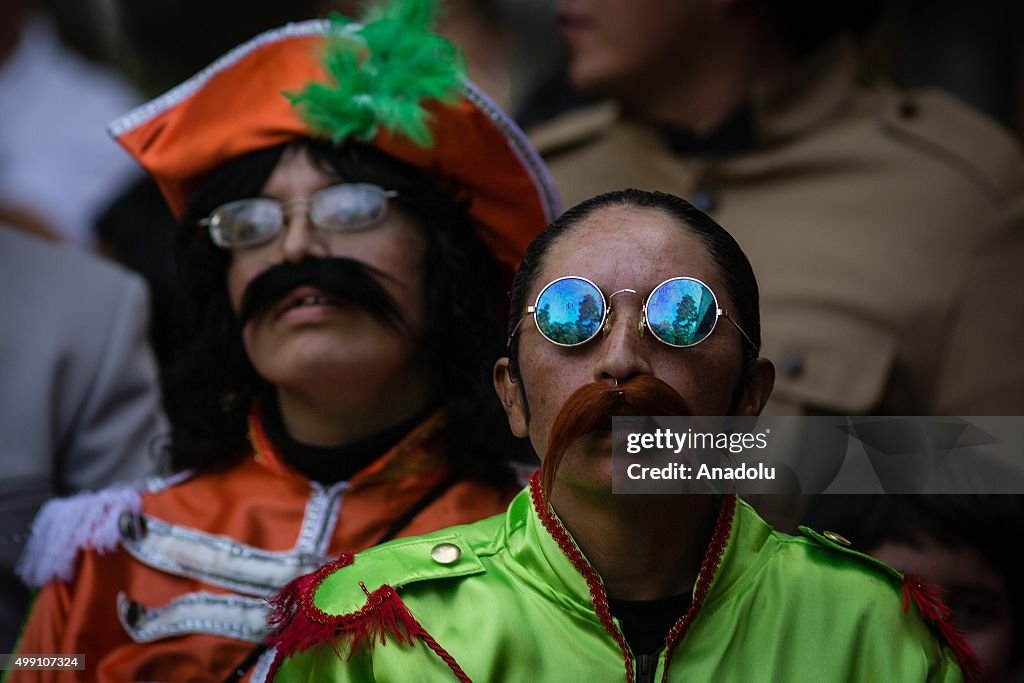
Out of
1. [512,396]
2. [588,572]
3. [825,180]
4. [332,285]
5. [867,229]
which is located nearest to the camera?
[588,572]

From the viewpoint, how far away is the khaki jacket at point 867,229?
3385 millimetres

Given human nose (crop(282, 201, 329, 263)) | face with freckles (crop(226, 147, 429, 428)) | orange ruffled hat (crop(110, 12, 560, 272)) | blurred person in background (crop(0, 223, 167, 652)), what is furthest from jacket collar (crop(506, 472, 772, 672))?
blurred person in background (crop(0, 223, 167, 652))

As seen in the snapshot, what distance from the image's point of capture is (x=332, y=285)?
257cm

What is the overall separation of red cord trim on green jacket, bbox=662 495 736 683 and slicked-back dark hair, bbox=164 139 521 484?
75 centimetres

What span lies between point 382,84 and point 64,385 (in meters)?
1.14

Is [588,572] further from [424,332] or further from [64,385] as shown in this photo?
[64,385]

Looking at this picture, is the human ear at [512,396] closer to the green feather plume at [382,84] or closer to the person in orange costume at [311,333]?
the person in orange costume at [311,333]

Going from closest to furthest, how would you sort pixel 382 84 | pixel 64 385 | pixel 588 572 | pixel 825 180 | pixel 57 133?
pixel 588 572 < pixel 382 84 < pixel 64 385 < pixel 825 180 < pixel 57 133

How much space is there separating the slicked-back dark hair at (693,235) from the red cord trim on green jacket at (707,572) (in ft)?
0.71

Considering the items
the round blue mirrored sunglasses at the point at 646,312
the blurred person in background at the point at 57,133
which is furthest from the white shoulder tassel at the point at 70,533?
the blurred person in background at the point at 57,133

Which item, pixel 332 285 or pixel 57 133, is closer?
pixel 332 285

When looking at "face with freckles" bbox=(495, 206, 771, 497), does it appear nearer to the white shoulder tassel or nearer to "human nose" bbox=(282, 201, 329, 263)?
"human nose" bbox=(282, 201, 329, 263)

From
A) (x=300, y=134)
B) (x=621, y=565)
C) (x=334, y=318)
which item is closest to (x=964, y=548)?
(x=621, y=565)

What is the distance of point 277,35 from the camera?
9.41ft
